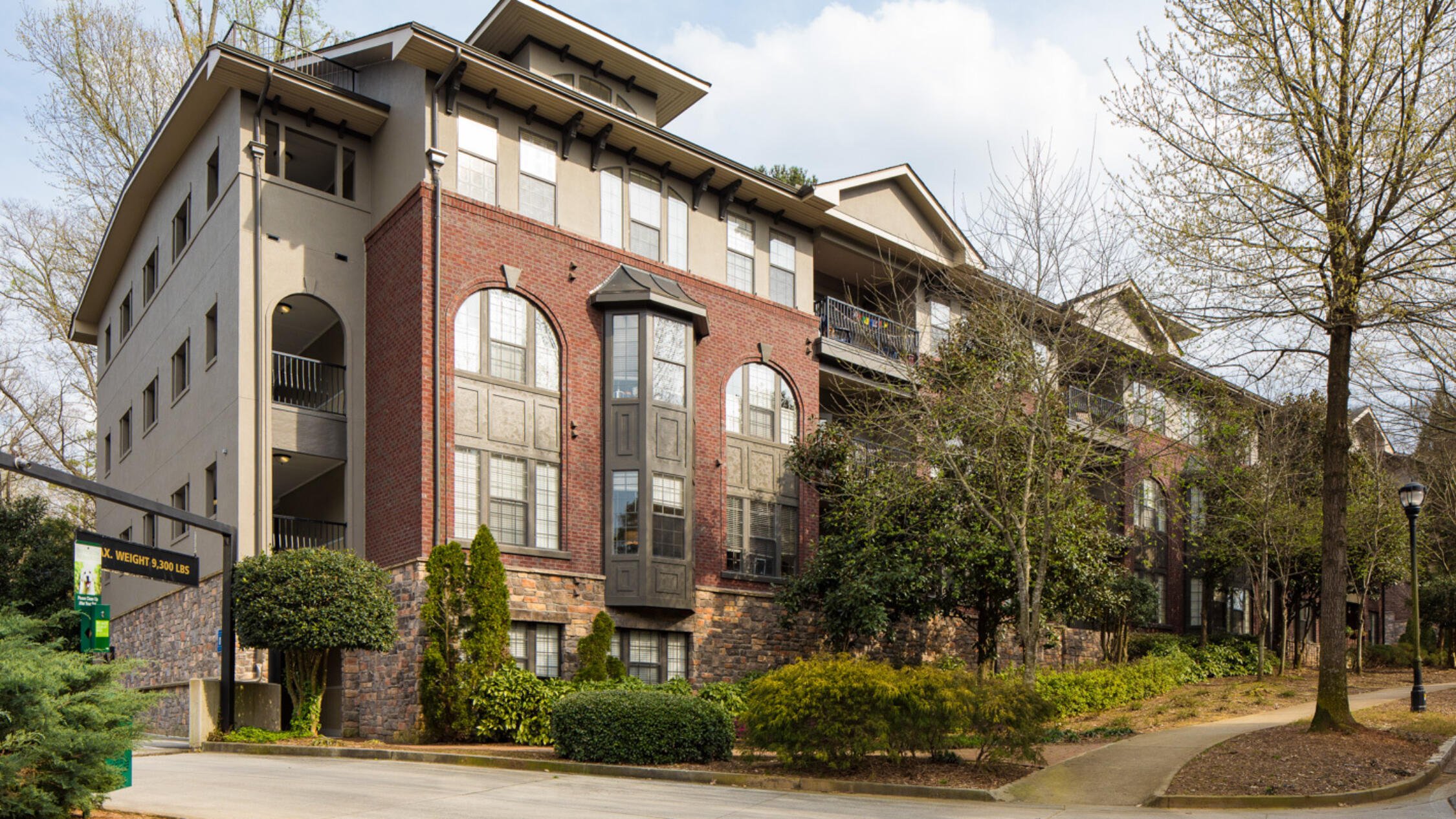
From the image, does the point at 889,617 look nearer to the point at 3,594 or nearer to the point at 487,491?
the point at 487,491

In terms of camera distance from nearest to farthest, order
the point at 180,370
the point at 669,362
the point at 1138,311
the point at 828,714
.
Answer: the point at 828,714 → the point at 1138,311 → the point at 669,362 → the point at 180,370

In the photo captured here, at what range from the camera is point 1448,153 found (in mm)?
15242

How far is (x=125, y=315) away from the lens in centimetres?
3152

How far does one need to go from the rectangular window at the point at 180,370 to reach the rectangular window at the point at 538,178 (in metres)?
8.13

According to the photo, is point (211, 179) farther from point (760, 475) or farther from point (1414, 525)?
point (1414, 525)

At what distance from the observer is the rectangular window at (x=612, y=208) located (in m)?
24.0

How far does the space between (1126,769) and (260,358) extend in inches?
612

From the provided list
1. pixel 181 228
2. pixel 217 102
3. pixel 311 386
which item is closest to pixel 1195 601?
pixel 311 386

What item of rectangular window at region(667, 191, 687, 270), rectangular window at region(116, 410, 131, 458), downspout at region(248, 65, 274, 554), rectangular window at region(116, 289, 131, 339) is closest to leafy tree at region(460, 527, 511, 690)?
downspout at region(248, 65, 274, 554)

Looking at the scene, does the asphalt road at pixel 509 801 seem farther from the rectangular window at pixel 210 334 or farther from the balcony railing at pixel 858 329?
the balcony railing at pixel 858 329

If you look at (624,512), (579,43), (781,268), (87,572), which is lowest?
(87,572)

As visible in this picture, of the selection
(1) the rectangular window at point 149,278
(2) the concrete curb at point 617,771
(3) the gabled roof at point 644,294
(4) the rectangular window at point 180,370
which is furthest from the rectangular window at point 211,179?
(2) the concrete curb at point 617,771

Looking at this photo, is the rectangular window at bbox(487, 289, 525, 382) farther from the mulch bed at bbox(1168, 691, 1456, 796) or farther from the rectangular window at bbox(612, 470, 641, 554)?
the mulch bed at bbox(1168, 691, 1456, 796)

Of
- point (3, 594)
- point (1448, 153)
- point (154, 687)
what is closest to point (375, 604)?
point (154, 687)
